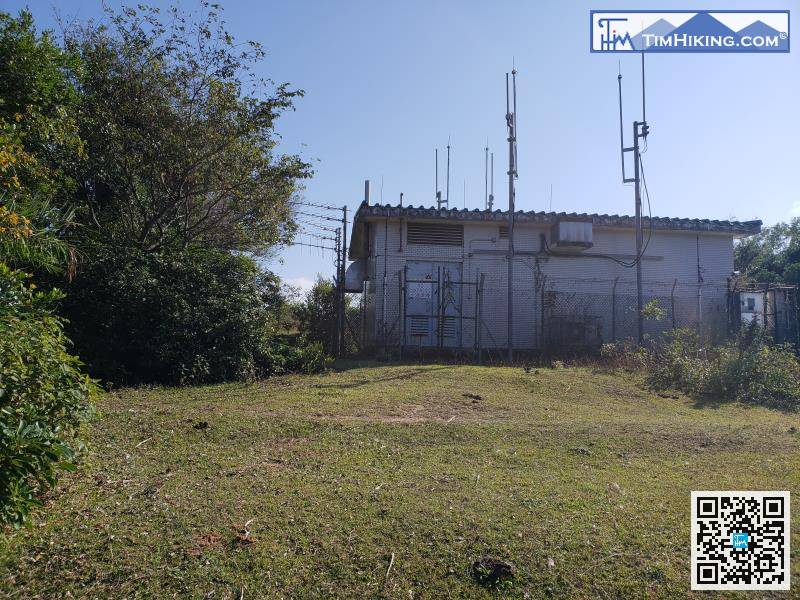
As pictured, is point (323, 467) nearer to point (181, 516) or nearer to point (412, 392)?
point (181, 516)

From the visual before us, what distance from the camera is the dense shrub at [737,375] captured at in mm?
10156

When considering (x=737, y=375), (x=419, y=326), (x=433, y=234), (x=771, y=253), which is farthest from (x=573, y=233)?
(x=771, y=253)

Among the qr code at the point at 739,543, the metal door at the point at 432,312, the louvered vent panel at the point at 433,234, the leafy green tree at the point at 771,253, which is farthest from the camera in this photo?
the leafy green tree at the point at 771,253

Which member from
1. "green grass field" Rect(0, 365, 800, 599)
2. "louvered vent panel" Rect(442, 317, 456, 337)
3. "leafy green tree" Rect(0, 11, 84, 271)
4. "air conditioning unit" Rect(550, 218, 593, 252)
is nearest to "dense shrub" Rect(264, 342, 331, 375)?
"green grass field" Rect(0, 365, 800, 599)

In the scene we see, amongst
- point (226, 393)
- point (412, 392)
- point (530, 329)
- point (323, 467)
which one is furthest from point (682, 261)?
point (323, 467)

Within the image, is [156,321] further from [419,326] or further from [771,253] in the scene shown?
[771,253]

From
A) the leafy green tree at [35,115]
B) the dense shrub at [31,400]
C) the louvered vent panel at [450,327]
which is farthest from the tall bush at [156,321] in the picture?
the louvered vent panel at [450,327]

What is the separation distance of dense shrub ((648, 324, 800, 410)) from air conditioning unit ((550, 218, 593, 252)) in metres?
4.81

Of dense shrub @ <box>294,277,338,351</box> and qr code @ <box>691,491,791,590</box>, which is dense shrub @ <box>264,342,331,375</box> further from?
qr code @ <box>691,491,791,590</box>

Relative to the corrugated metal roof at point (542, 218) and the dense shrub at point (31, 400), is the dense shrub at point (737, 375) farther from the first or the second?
the dense shrub at point (31, 400)

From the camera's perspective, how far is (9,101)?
778cm

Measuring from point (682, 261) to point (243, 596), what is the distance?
16.0 meters

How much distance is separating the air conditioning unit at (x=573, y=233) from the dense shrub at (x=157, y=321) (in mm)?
8186

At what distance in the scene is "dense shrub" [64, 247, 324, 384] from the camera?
979cm
